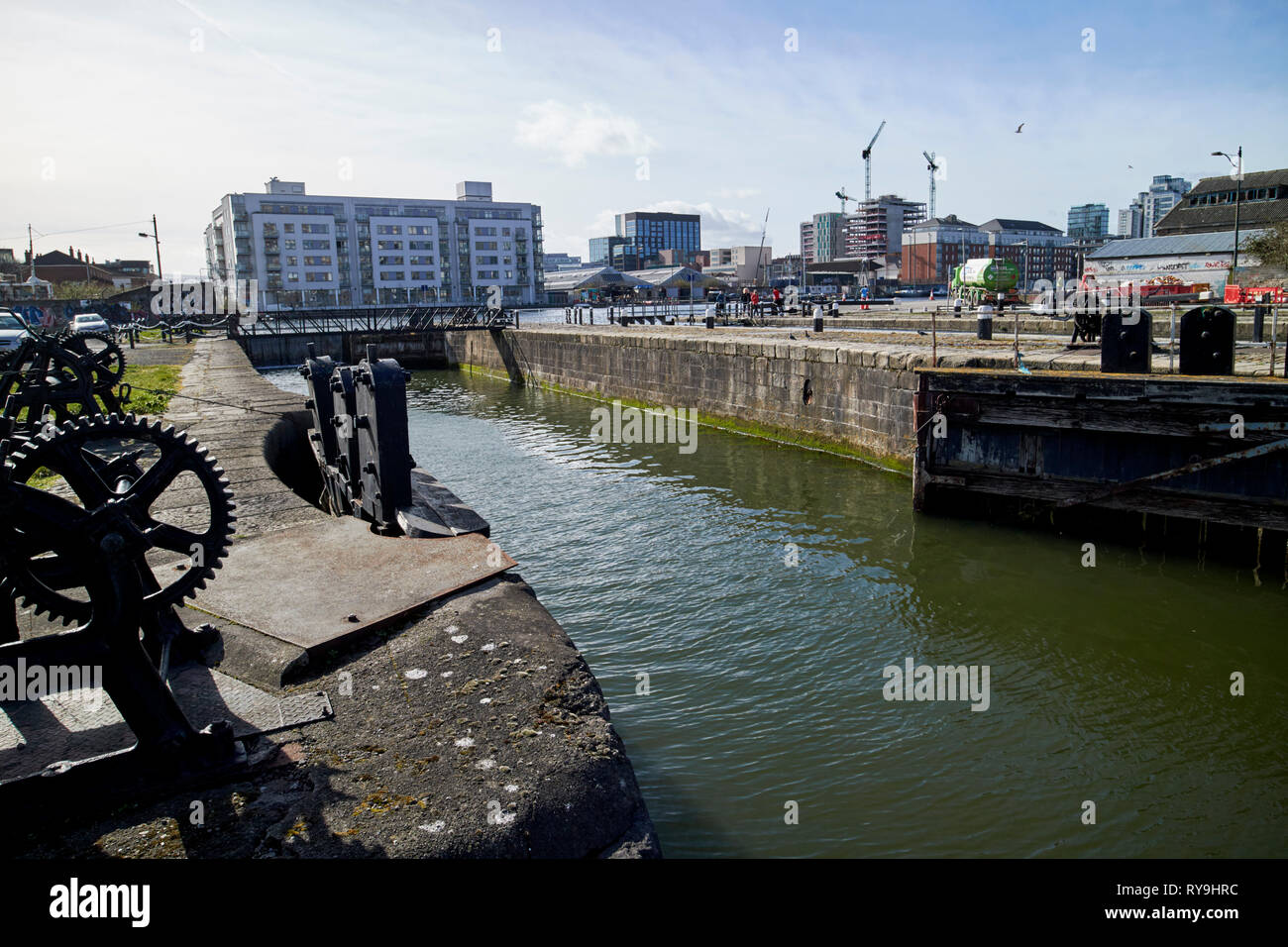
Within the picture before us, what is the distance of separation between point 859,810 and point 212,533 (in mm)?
4609

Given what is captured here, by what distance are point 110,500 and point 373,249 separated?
402ft

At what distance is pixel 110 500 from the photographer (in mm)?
3947

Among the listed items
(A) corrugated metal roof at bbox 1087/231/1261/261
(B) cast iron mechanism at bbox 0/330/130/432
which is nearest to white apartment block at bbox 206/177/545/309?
(A) corrugated metal roof at bbox 1087/231/1261/261

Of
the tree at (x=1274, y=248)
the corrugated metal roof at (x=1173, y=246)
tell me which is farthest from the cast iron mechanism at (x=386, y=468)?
the corrugated metal roof at (x=1173, y=246)

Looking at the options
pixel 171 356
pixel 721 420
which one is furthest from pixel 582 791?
pixel 171 356

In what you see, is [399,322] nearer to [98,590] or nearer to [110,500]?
[110,500]

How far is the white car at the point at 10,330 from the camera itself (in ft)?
68.6

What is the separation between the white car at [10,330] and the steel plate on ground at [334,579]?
17.2 metres

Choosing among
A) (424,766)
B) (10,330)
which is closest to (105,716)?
(424,766)

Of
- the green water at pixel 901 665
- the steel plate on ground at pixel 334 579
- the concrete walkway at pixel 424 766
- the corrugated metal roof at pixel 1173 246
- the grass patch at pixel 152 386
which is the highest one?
the corrugated metal roof at pixel 1173 246

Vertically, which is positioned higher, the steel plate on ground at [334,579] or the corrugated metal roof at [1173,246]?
the corrugated metal roof at [1173,246]

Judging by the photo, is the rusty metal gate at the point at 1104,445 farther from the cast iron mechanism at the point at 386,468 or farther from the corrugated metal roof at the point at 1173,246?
the corrugated metal roof at the point at 1173,246

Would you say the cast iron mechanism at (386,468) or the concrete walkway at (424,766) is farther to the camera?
the cast iron mechanism at (386,468)

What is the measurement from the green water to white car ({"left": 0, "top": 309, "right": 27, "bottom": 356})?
1438 cm
